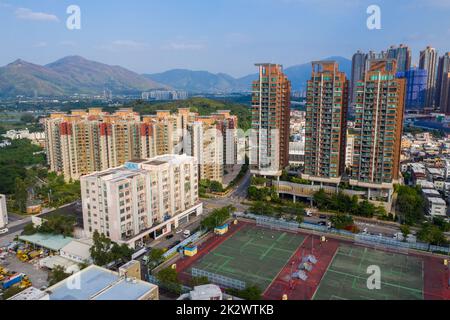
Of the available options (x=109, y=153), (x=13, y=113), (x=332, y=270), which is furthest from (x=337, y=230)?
(x=13, y=113)

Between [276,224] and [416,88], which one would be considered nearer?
[276,224]

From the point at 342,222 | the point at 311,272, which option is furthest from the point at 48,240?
the point at 342,222

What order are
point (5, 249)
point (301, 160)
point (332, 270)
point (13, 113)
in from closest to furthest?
point (332, 270) < point (5, 249) < point (301, 160) < point (13, 113)

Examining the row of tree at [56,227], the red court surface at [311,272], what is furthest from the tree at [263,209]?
the row of tree at [56,227]

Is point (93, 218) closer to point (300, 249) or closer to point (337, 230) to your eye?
point (300, 249)

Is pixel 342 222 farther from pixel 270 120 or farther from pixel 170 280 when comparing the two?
pixel 170 280

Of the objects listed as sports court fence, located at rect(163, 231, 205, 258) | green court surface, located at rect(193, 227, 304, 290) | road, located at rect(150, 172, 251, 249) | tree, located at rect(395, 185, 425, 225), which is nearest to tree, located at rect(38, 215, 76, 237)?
road, located at rect(150, 172, 251, 249)
